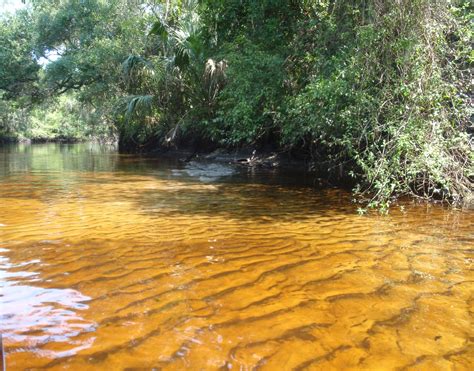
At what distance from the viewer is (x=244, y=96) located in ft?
35.7

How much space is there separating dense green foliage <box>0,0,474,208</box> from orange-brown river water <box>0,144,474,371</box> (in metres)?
1.32

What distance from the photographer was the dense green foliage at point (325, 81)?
6867mm

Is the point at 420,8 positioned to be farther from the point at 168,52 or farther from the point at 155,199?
the point at 168,52

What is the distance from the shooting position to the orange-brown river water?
8.13 feet

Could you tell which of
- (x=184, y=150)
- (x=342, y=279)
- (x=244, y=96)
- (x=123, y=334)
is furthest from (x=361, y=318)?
(x=184, y=150)

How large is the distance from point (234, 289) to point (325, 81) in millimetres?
5707

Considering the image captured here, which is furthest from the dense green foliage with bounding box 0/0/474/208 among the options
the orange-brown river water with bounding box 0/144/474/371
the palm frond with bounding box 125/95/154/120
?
the orange-brown river water with bounding box 0/144/474/371

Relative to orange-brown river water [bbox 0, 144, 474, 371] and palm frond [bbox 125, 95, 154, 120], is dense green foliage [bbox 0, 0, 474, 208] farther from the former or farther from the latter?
orange-brown river water [bbox 0, 144, 474, 371]

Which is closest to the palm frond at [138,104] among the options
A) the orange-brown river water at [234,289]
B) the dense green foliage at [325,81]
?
the dense green foliage at [325,81]

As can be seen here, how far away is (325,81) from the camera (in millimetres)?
7973

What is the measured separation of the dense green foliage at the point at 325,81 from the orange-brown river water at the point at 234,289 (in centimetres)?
132

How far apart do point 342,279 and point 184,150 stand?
771 inches

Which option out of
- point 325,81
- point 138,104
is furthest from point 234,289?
point 138,104

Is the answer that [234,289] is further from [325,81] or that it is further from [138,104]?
[138,104]
